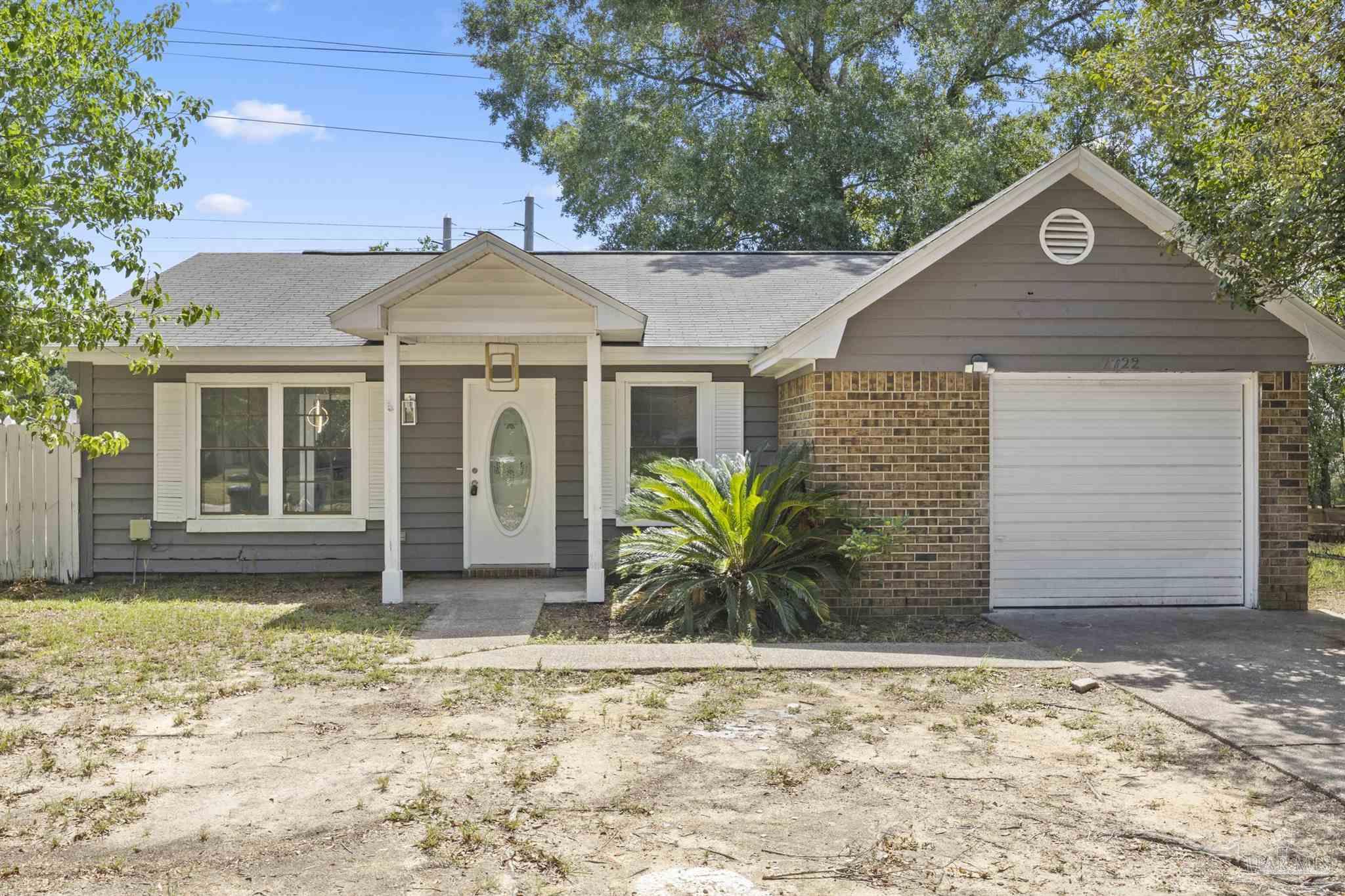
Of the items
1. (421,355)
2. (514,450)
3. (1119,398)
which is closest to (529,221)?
(421,355)

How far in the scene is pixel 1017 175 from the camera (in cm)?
2141

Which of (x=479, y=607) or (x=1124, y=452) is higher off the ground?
(x=1124, y=452)

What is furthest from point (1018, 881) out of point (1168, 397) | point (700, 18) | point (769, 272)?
point (700, 18)

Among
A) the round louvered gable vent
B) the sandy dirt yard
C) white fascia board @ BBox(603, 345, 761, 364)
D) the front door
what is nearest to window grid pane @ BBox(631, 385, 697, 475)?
white fascia board @ BBox(603, 345, 761, 364)

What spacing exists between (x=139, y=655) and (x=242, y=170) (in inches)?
647

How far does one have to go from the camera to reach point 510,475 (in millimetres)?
10734

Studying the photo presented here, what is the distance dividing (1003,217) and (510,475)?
5.64 m

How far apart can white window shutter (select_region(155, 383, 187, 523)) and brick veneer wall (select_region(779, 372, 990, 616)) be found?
6702 mm

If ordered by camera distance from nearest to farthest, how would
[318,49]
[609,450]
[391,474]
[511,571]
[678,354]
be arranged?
[391,474]
[678,354]
[609,450]
[511,571]
[318,49]

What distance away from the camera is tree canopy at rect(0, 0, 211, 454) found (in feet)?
20.4

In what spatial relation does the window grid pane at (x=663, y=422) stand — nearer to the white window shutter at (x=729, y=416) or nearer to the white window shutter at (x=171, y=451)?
the white window shutter at (x=729, y=416)

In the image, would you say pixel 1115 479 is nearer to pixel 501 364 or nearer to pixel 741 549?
pixel 741 549

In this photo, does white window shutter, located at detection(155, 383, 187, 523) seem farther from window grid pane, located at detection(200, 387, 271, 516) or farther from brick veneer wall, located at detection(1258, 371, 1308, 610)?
brick veneer wall, located at detection(1258, 371, 1308, 610)

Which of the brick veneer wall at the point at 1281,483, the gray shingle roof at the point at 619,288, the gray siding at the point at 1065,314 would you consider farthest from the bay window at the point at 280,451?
the brick veneer wall at the point at 1281,483
